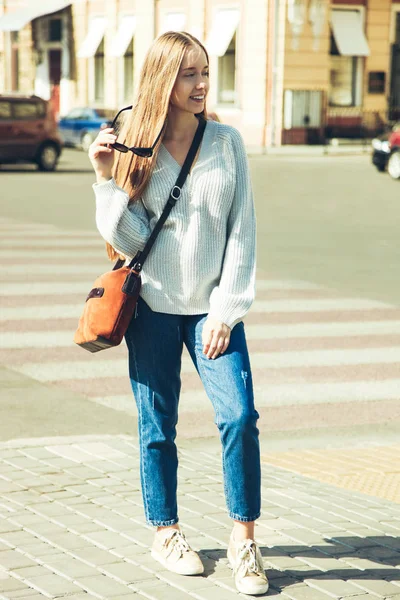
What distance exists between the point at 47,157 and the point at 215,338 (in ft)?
83.6

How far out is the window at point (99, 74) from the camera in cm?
4869

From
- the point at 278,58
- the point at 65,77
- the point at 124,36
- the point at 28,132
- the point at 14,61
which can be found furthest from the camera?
the point at 14,61

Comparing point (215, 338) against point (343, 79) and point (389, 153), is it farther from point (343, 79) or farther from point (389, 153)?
point (343, 79)

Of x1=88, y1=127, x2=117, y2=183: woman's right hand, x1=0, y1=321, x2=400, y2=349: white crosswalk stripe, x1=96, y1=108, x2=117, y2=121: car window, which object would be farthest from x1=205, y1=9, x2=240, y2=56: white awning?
x1=88, y1=127, x2=117, y2=183: woman's right hand

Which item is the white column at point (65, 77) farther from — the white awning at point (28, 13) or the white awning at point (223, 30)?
the white awning at point (223, 30)

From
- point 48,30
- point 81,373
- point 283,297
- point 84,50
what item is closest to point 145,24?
point 84,50

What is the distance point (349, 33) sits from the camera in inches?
1610

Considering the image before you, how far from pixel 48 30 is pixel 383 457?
4813 centimetres

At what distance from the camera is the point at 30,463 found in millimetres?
5578

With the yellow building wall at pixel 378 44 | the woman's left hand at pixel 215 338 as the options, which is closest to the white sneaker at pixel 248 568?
the woman's left hand at pixel 215 338

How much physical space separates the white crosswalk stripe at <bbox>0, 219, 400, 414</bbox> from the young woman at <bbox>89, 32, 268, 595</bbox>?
10.0 ft

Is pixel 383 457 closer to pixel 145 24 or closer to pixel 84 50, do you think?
pixel 145 24

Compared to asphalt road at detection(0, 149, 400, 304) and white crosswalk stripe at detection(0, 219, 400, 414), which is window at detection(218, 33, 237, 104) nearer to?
asphalt road at detection(0, 149, 400, 304)

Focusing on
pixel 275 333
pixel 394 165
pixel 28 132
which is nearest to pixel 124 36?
pixel 28 132
